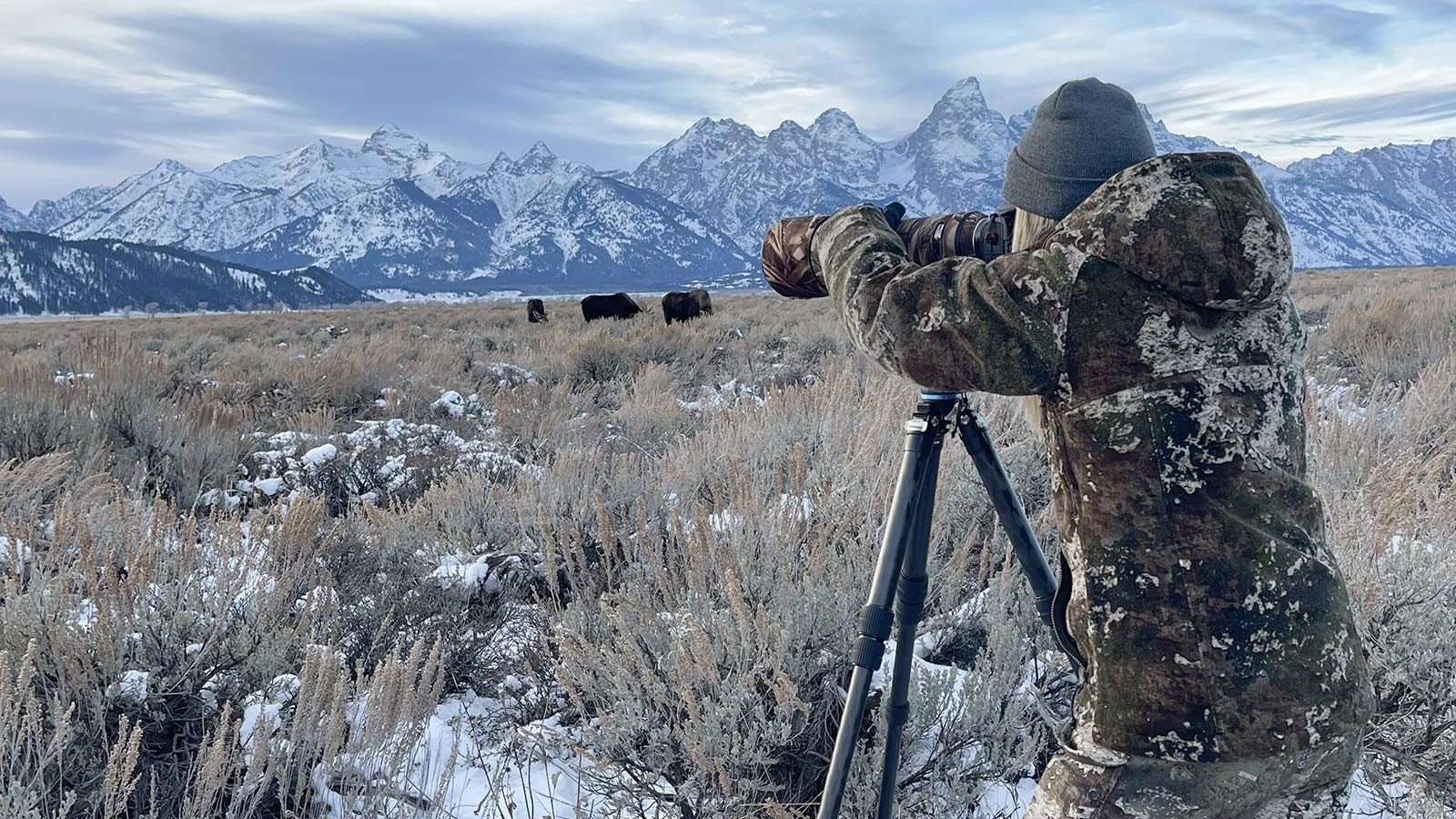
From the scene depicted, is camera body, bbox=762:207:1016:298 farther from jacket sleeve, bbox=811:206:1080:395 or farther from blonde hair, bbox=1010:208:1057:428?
jacket sleeve, bbox=811:206:1080:395

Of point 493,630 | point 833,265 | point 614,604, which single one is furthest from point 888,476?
point 833,265

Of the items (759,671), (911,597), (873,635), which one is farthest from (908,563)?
(759,671)

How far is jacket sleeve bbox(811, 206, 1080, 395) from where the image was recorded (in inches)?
49.2

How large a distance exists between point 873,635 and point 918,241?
0.73 metres

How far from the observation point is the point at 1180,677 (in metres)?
1.27

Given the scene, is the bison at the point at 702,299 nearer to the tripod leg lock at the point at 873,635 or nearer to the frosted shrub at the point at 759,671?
the frosted shrub at the point at 759,671

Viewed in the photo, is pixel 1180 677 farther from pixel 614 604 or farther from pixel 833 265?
pixel 614 604

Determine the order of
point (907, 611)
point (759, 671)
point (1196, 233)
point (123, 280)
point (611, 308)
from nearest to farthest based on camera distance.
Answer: point (1196, 233) < point (907, 611) < point (759, 671) < point (611, 308) < point (123, 280)

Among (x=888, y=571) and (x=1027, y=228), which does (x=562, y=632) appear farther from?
(x=1027, y=228)

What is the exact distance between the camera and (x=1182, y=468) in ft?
4.06

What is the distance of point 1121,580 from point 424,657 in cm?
218

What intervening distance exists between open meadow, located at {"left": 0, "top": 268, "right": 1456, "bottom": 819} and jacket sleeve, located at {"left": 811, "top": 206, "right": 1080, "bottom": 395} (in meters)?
0.85

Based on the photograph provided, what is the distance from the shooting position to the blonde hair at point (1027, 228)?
1382mm

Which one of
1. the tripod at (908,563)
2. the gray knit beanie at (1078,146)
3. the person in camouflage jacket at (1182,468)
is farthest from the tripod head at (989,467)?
the gray knit beanie at (1078,146)
